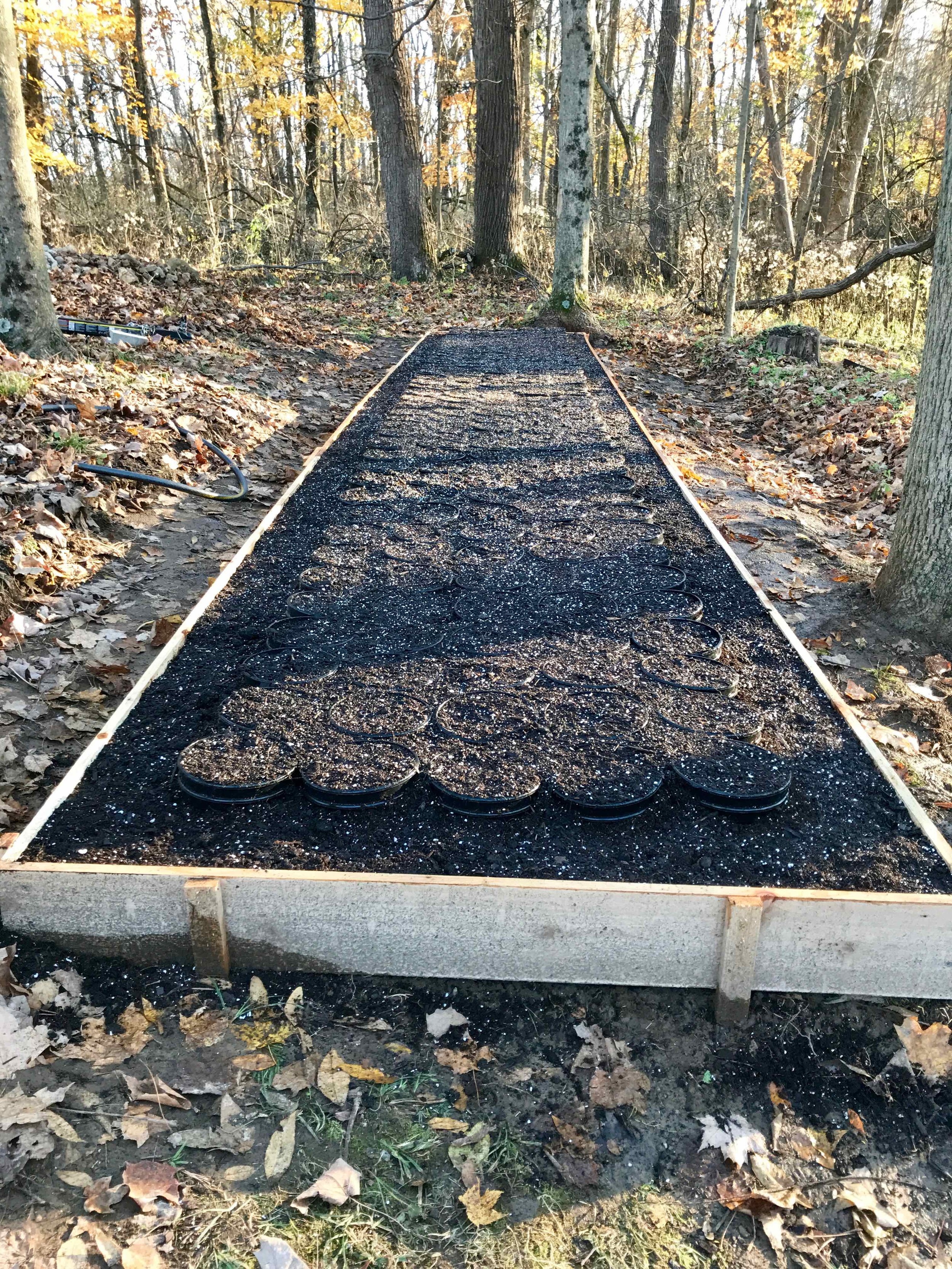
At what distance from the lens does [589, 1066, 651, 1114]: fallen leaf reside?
5.99 feet

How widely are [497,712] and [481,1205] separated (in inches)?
56.6

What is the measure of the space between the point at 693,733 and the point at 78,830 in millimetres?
1795

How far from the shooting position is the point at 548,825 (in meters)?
2.35

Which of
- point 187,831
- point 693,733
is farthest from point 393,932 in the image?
point 693,733

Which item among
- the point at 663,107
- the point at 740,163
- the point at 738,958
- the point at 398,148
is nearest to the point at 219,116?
the point at 398,148

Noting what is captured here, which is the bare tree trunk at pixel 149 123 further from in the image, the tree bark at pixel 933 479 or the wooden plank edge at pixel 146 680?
the tree bark at pixel 933 479

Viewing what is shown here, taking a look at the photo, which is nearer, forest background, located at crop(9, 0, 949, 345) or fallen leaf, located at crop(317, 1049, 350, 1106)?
fallen leaf, located at crop(317, 1049, 350, 1106)

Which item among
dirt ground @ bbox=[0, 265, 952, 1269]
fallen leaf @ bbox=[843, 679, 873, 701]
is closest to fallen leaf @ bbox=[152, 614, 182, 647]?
dirt ground @ bbox=[0, 265, 952, 1269]

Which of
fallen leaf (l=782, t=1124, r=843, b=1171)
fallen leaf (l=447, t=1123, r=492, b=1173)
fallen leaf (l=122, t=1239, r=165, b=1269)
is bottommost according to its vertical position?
fallen leaf (l=782, t=1124, r=843, b=1171)

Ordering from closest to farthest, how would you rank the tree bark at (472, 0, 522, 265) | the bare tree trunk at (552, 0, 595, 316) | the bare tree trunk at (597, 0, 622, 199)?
1. the bare tree trunk at (552, 0, 595, 316)
2. the tree bark at (472, 0, 522, 265)
3. the bare tree trunk at (597, 0, 622, 199)

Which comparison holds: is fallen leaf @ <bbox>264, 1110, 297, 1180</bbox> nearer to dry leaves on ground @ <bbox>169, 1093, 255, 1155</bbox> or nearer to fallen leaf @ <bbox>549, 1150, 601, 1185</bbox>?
dry leaves on ground @ <bbox>169, 1093, 255, 1155</bbox>

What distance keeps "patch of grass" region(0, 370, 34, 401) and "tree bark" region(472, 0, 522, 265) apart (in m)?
10.5

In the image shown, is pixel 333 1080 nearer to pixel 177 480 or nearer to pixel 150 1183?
pixel 150 1183

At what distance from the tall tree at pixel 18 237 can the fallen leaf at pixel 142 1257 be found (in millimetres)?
5504
